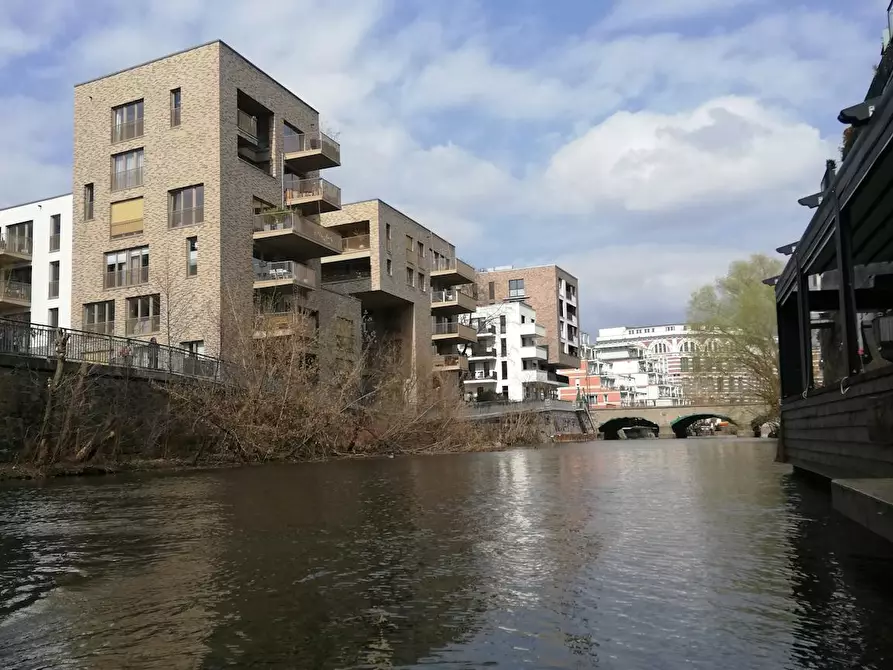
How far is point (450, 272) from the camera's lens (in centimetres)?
5672

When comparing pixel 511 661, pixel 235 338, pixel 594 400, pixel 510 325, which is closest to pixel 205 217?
pixel 235 338

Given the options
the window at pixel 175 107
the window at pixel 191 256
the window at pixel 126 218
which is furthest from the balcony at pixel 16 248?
the window at pixel 191 256

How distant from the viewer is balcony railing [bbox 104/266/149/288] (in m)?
36.9

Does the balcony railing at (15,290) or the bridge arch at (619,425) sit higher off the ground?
the balcony railing at (15,290)

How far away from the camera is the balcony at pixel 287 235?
37.2 m

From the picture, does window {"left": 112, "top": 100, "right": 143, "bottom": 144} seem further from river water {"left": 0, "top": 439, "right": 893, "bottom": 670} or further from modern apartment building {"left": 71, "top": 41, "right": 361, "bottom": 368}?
river water {"left": 0, "top": 439, "right": 893, "bottom": 670}

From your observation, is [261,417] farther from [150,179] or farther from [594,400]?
[594,400]

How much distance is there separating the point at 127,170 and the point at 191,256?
6.23 metres

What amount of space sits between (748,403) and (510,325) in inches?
1355

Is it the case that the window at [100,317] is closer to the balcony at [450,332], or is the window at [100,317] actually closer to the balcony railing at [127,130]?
the balcony railing at [127,130]

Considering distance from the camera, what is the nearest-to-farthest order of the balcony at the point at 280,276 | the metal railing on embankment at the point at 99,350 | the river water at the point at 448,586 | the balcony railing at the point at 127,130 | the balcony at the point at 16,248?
1. the river water at the point at 448,586
2. the metal railing on embankment at the point at 99,350
3. the balcony at the point at 280,276
4. the balcony railing at the point at 127,130
5. the balcony at the point at 16,248

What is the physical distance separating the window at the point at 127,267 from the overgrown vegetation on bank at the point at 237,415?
370 inches

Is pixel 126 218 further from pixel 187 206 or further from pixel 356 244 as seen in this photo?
pixel 356 244

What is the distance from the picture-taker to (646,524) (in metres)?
8.38
